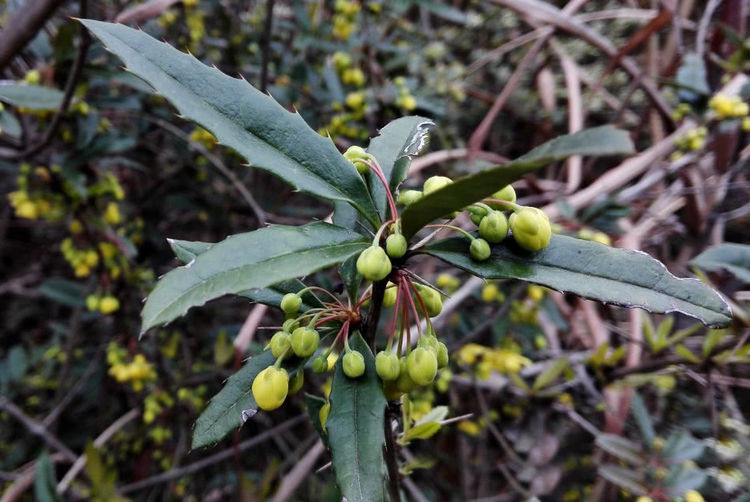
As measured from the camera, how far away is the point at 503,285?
164cm

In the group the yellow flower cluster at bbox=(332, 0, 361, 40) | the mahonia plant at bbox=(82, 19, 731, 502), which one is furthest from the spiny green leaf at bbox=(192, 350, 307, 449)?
the yellow flower cluster at bbox=(332, 0, 361, 40)

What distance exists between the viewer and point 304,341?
511 mm

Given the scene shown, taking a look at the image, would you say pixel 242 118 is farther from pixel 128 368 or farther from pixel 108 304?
pixel 128 368

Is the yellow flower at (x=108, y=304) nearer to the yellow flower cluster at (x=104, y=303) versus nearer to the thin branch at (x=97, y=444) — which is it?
the yellow flower cluster at (x=104, y=303)

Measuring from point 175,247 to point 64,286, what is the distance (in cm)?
152

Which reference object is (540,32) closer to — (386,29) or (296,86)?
(386,29)

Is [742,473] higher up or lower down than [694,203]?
lower down

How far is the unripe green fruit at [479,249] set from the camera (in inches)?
19.0

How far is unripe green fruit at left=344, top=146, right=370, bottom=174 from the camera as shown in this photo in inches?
21.6

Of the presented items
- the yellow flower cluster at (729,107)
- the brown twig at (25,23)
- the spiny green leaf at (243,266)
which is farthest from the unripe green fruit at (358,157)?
the yellow flower cluster at (729,107)

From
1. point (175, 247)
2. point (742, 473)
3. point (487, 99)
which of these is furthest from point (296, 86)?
point (742, 473)

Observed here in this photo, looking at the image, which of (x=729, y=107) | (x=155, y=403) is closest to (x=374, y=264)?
(x=155, y=403)

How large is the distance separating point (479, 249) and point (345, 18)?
5.34 ft

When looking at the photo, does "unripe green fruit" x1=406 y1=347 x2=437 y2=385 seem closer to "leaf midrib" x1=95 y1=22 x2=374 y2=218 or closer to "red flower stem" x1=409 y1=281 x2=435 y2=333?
"red flower stem" x1=409 y1=281 x2=435 y2=333
